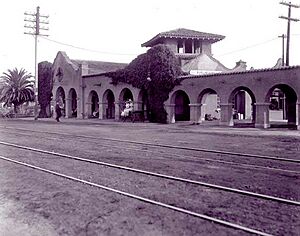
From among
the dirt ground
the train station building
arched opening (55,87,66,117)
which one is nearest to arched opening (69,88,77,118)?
the train station building

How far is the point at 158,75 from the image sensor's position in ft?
106

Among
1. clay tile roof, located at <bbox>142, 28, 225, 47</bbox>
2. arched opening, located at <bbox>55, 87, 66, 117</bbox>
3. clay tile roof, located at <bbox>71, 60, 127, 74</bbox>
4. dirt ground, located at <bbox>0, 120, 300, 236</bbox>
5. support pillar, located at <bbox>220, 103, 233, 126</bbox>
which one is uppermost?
clay tile roof, located at <bbox>142, 28, 225, 47</bbox>

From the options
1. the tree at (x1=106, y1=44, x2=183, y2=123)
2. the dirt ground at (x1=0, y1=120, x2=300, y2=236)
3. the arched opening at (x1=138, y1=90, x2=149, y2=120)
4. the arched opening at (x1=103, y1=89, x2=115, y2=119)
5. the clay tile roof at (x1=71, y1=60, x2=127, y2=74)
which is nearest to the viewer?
the dirt ground at (x1=0, y1=120, x2=300, y2=236)

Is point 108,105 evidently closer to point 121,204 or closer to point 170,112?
point 170,112

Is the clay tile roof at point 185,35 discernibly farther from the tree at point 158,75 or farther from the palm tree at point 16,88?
the palm tree at point 16,88

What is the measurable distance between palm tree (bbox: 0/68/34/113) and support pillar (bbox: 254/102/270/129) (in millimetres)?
34754

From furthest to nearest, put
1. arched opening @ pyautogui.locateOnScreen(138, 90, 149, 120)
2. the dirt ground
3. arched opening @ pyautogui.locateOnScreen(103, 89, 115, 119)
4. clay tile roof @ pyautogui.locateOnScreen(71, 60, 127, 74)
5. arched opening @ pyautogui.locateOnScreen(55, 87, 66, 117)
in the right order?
clay tile roof @ pyautogui.locateOnScreen(71, 60, 127, 74) → arched opening @ pyautogui.locateOnScreen(55, 87, 66, 117) → arched opening @ pyautogui.locateOnScreen(103, 89, 115, 119) → arched opening @ pyautogui.locateOnScreen(138, 90, 149, 120) → the dirt ground

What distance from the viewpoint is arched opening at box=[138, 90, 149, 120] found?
34.1 meters

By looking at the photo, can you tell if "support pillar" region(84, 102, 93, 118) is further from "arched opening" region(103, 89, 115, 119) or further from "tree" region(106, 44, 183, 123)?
"tree" region(106, 44, 183, 123)

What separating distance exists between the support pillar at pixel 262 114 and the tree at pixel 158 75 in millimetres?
7779

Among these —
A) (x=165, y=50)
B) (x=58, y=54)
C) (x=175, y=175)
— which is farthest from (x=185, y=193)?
(x=58, y=54)

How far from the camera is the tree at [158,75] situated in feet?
104

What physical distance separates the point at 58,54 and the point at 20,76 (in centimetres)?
840

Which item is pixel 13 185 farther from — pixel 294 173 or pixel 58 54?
pixel 58 54
